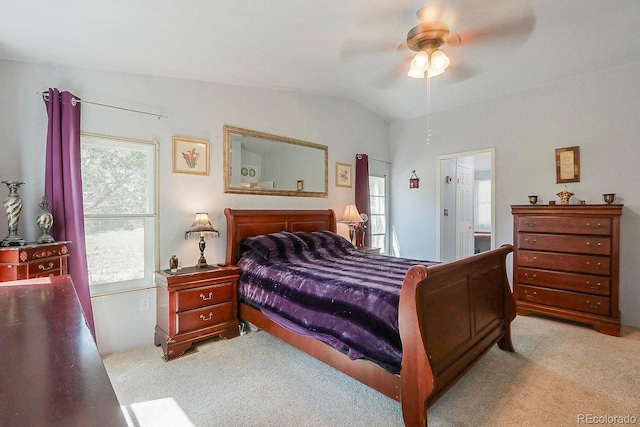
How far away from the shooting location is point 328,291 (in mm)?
2291

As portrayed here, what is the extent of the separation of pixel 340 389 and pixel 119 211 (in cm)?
248

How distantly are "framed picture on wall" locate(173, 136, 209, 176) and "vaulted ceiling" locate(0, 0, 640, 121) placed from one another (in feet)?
2.13

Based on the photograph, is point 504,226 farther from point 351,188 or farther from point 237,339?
point 237,339

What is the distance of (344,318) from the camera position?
2115 mm

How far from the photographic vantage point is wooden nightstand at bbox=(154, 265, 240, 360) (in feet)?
9.07

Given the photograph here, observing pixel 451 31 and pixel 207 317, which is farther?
pixel 207 317

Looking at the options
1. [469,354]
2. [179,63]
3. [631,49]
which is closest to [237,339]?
[469,354]

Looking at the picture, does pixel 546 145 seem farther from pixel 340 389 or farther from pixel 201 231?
pixel 201 231

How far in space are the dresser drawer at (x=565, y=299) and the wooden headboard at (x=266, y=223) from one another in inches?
98.4

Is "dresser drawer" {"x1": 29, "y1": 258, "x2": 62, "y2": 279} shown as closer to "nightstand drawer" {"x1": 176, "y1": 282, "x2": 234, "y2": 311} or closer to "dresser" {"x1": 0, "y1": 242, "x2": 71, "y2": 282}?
"dresser" {"x1": 0, "y1": 242, "x2": 71, "y2": 282}

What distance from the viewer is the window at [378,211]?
5.30 meters

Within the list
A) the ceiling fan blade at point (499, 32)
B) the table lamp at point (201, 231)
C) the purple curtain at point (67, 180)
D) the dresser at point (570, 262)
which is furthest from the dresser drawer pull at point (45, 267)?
the dresser at point (570, 262)

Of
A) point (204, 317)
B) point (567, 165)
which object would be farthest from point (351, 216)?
point (567, 165)

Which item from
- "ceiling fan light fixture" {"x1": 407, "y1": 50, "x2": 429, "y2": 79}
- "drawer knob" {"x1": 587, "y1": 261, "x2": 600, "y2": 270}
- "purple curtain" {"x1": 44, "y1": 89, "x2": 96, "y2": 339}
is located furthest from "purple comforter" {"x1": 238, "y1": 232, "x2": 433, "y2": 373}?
"drawer knob" {"x1": 587, "y1": 261, "x2": 600, "y2": 270}
